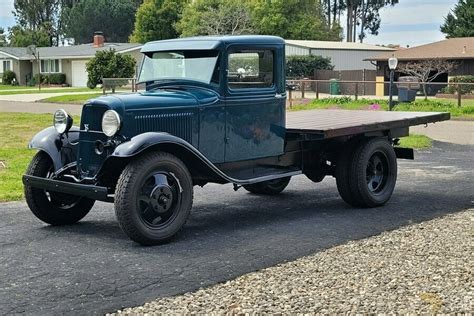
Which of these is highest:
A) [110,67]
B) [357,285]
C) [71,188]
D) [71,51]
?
[71,51]

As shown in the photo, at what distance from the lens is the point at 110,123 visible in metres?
6.78

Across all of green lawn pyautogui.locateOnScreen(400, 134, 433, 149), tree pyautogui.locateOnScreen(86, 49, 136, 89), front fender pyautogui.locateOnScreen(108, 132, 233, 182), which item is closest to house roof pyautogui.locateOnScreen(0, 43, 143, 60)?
tree pyautogui.locateOnScreen(86, 49, 136, 89)

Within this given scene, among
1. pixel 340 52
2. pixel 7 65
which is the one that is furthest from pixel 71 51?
pixel 340 52

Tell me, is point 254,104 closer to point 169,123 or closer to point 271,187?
point 169,123

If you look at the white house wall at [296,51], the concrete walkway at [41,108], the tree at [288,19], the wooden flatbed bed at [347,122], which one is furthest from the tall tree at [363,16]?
the wooden flatbed bed at [347,122]

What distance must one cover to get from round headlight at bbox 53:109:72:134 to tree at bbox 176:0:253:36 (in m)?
50.2

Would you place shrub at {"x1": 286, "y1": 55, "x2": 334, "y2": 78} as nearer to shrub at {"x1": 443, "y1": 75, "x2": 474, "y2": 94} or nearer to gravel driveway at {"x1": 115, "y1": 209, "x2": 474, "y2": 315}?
shrub at {"x1": 443, "y1": 75, "x2": 474, "y2": 94}

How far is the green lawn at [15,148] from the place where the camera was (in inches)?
393

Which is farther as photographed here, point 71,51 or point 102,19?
point 102,19

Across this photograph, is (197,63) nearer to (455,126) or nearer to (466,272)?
(466,272)

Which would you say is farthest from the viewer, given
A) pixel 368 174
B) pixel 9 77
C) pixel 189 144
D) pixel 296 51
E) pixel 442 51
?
pixel 9 77

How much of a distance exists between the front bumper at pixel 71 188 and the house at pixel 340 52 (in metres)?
45.2

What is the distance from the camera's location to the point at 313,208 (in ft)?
28.7

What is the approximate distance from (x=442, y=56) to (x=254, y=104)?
1376 inches
